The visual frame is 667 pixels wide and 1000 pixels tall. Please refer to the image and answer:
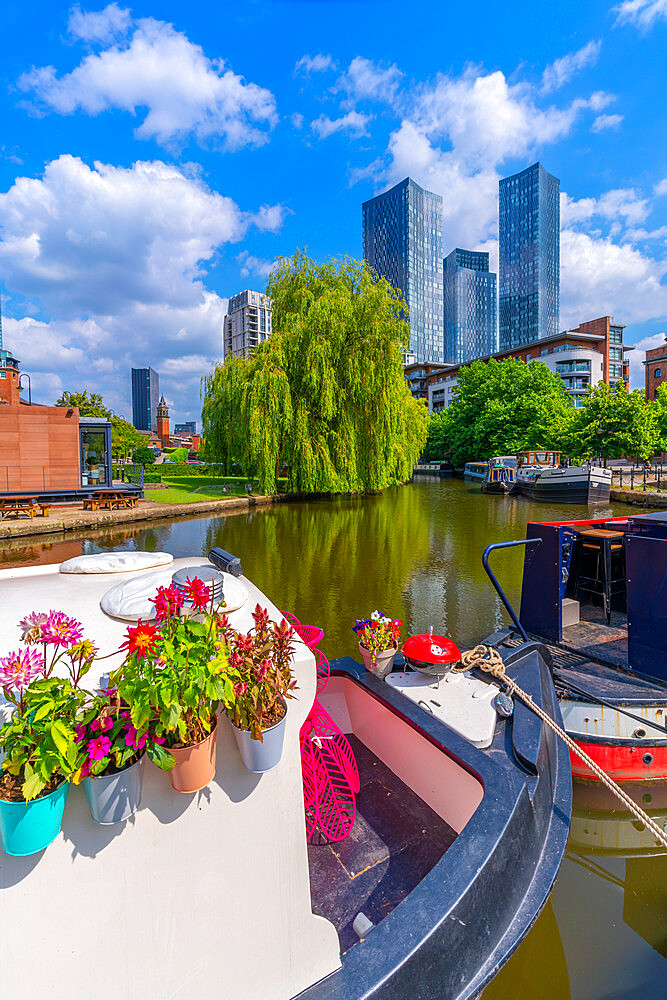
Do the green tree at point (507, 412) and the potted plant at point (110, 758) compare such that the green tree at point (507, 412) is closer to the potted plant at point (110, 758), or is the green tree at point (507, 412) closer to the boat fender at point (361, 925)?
the boat fender at point (361, 925)

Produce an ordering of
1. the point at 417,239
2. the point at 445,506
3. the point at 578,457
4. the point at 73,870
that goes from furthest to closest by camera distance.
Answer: the point at 417,239 → the point at 578,457 → the point at 445,506 → the point at 73,870

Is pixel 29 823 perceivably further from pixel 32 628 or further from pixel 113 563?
pixel 113 563

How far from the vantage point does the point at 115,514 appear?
60.5ft

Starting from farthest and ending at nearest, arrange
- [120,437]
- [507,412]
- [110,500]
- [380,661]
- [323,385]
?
[120,437] → [507,412] → [323,385] → [110,500] → [380,661]

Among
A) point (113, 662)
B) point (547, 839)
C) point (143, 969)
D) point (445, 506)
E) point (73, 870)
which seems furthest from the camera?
point (445, 506)

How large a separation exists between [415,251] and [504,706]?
164639 mm

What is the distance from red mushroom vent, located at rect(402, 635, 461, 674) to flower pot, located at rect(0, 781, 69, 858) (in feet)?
9.21

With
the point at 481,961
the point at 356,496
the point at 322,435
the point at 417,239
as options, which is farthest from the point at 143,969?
the point at 417,239

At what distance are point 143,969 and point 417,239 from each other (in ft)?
558

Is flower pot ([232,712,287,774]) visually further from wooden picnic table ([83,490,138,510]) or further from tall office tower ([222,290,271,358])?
tall office tower ([222,290,271,358])

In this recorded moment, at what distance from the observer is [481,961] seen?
1974 mm

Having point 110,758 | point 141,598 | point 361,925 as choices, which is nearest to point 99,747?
point 110,758

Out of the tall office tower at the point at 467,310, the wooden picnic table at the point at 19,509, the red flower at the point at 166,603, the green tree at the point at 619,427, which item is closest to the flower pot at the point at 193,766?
the red flower at the point at 166,603

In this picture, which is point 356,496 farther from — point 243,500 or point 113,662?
point 113,662
